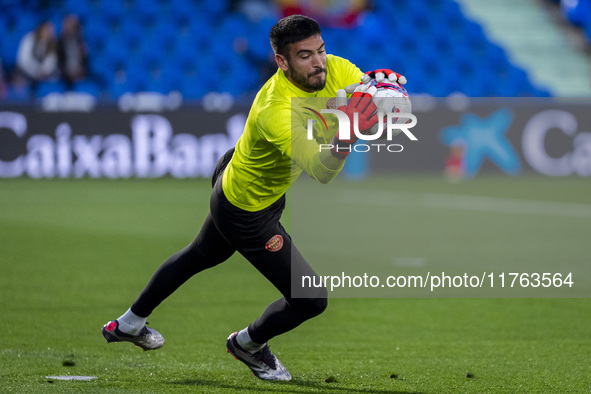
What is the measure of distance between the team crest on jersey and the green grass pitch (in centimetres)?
75

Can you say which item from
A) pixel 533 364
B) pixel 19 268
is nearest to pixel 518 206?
pixel 19 268

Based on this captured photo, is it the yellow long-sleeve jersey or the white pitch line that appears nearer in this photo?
the yellow long-sleeve jersey

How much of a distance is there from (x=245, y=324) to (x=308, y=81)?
2667 mm

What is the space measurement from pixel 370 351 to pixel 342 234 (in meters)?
5.76

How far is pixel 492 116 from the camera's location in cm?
1869

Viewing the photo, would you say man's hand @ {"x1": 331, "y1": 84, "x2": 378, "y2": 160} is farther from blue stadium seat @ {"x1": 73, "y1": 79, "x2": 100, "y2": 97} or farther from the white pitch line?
blue stadium seat @ {"x1": 73, "y1": 79, "x2": 100, "y2": 97}

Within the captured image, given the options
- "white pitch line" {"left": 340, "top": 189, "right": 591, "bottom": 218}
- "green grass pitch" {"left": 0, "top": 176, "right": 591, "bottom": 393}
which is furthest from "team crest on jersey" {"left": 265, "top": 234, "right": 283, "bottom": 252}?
"white pitch line" {"left": 340, "top": 189, "right": 591, "bottom": 218}

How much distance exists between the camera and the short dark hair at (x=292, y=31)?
4746mm

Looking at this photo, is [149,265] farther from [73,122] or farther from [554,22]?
[554,22]

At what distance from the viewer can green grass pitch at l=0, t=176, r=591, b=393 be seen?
5.22 meters

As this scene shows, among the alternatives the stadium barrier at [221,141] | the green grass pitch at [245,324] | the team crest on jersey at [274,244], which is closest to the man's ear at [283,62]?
the team crest on jersey at [274,244]

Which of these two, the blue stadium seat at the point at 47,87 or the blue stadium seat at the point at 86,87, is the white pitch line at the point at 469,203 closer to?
the blue stadium seat at the point at 86,87

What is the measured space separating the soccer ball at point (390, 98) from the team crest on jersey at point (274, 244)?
40.3 inches

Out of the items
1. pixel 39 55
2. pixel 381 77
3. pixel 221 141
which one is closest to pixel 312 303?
pixel 381 77
